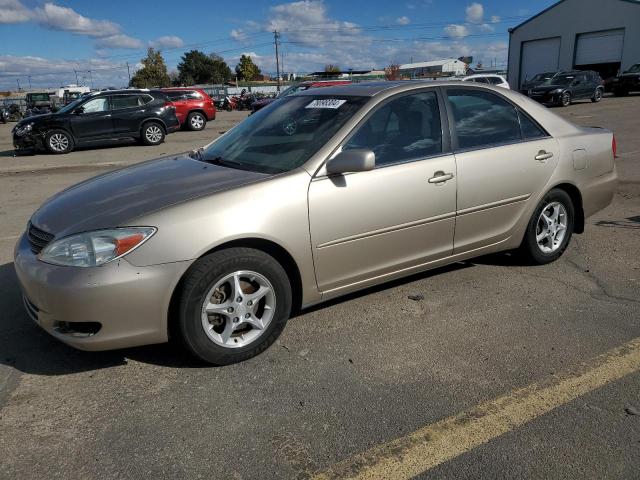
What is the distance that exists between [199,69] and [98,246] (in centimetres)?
9572

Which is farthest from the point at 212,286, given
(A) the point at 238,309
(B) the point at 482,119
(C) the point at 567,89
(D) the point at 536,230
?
(C) the point at 567,89

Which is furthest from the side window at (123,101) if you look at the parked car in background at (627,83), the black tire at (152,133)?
the parked car in background at (627,83)

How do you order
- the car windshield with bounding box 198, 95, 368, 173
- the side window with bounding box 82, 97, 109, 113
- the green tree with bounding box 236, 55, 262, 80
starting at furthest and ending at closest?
the green tree with bounding box 236, 55, 262, 80 → the side window with bounding box 82, 97, 109, 113 → the car windshield with bounding box 198, 95, 368, 173

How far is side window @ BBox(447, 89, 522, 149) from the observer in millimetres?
3998

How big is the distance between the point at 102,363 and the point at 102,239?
2.73ft

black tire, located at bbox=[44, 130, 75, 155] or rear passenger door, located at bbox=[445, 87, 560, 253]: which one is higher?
rear passenger door, located at bbox=[445, 87, 560, 253]

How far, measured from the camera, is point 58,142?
1434 cm

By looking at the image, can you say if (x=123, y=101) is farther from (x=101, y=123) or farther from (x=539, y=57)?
(x=539, y=57)

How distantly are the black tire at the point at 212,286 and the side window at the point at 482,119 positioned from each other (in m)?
1.76

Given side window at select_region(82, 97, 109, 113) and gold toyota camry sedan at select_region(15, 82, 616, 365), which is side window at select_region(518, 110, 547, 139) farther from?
side window at select_region(82, 97, 109, 113)

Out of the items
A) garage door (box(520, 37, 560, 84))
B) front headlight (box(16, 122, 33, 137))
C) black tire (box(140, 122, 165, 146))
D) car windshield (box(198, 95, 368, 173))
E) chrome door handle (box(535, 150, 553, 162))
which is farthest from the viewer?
garage door (box(520, 37, 560, 84))

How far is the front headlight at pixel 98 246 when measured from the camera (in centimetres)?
279

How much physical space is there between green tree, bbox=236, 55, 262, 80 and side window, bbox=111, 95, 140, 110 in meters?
93.6

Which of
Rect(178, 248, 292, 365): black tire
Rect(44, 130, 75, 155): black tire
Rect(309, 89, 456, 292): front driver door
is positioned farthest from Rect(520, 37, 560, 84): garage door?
Rect(178, 248, 292, 365): black tire
